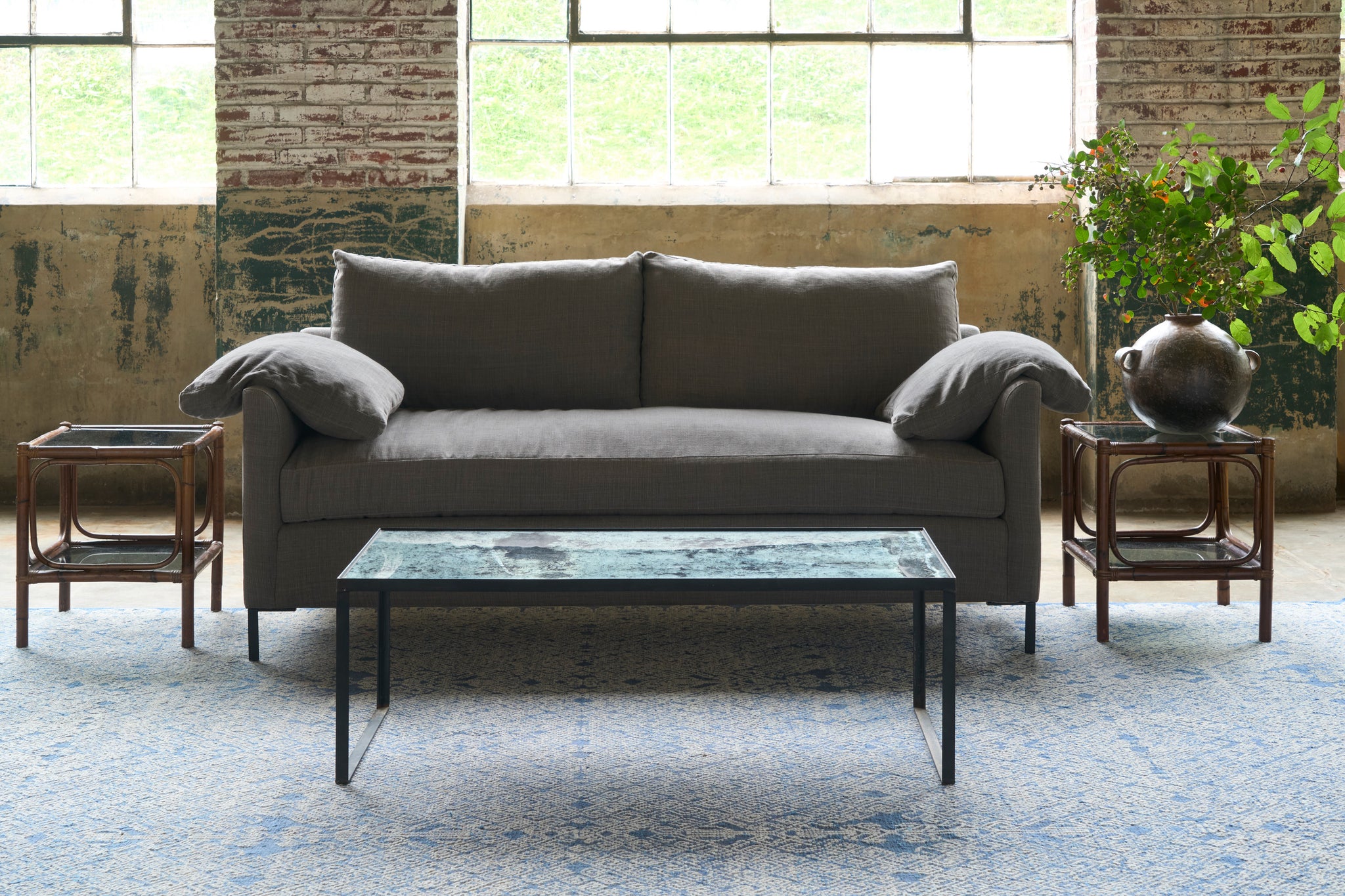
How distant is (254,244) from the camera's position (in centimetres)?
448

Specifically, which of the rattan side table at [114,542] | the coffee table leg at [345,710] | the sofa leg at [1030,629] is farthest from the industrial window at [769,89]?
the coffee table leg at [345,710]

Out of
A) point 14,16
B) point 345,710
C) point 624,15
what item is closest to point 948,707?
point 345,710

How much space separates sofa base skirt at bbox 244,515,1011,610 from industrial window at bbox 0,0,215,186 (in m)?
2.54

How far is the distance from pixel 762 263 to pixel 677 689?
2.43 m

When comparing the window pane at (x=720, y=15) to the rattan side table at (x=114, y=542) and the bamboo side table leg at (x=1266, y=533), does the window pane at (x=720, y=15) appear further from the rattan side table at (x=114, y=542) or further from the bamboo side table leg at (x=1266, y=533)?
the bamboo side table leg at (x=1266, y=533)

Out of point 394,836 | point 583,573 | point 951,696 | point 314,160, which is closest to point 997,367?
point 951,696

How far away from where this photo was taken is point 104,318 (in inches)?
185

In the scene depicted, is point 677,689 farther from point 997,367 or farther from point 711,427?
point 997,367

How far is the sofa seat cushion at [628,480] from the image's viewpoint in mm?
2826

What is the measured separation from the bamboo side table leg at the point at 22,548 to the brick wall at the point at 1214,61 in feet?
11.7

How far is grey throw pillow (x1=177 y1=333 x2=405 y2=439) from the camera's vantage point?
285 cm

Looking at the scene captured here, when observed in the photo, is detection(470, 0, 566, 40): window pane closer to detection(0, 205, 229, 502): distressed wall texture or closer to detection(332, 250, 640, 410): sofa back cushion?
detection(0, 205, 229, 502): distressed wall texture

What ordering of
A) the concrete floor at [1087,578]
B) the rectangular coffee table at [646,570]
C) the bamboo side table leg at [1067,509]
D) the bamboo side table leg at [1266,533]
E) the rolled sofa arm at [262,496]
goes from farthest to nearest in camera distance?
the concrete floor at [1087,578]
the bamboo side table leg at [1067,509]
the bamboo side table leg at [1266,533]
the rolled sofa arm at [262,496]
the rectangular coffee table at [646,570]

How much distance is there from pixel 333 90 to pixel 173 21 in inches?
31.6
